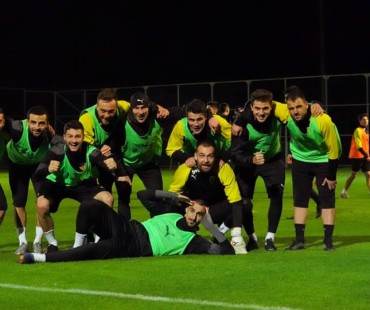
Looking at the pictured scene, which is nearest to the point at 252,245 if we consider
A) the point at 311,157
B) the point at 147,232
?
the point at 311,157

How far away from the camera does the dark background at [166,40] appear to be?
172ft

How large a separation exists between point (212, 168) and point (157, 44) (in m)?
44.2

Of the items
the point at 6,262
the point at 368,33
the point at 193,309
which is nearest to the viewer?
the point at 193,309

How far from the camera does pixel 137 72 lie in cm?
5381

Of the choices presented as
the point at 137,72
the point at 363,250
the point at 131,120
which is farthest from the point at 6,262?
the point at 137,72

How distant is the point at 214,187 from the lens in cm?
1108

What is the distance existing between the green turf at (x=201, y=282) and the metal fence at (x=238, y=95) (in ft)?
81.9

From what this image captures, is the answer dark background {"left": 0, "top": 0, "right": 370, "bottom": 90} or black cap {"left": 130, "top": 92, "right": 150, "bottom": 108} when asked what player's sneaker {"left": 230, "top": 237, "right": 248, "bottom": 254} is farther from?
dark background {"left": 0, "top": 0, "right": 370, "bottom": 90}

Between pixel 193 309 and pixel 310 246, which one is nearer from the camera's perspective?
pixel 193 309

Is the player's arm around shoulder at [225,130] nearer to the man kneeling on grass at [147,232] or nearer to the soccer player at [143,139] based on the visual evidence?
the soccer player at [143,139]

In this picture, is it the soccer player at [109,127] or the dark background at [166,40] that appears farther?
the dark background at [166,40]

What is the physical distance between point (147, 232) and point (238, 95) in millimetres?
28111

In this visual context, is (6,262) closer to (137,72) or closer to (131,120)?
(131,120)

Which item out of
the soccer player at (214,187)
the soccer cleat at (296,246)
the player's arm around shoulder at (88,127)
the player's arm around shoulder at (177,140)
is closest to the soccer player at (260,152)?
the soccer cleat at (296,246)
